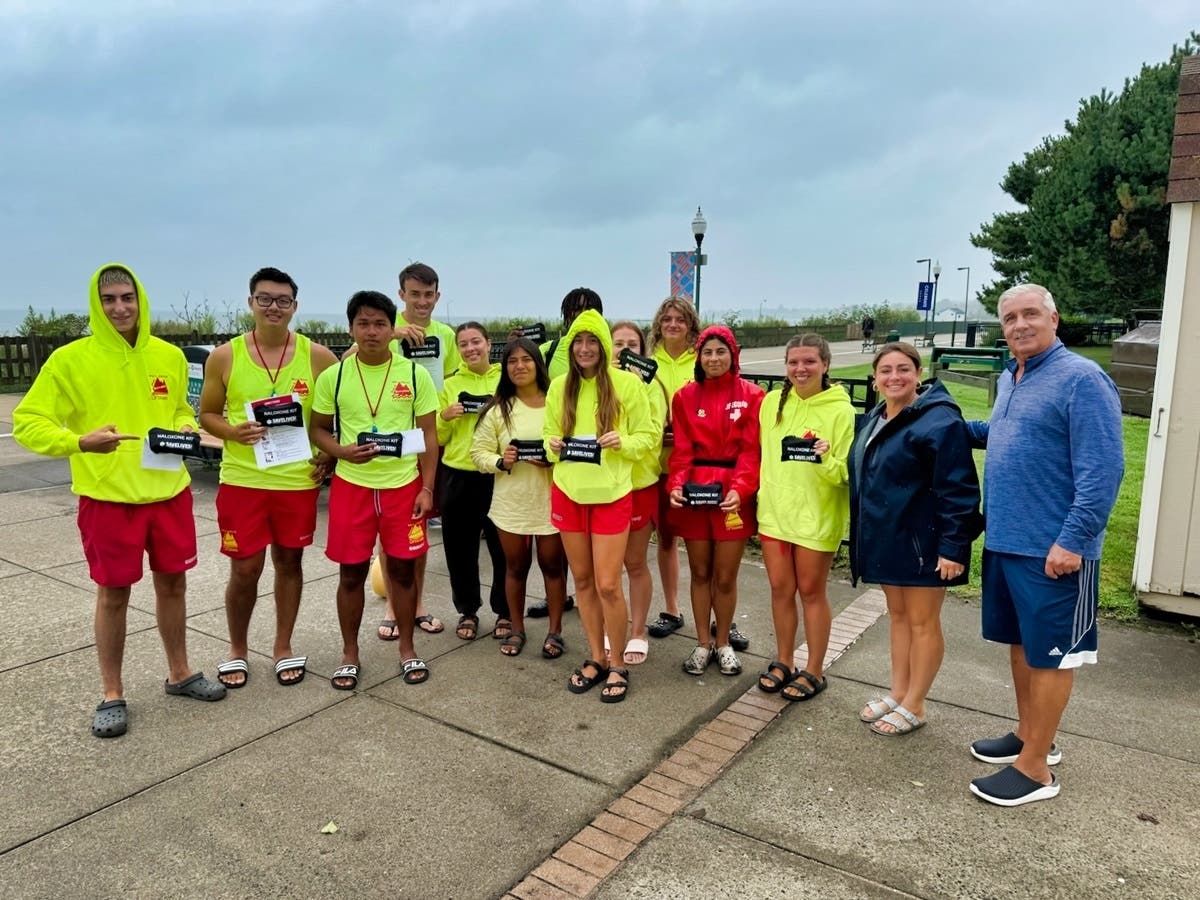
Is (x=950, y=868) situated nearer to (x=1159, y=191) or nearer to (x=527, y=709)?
(x=527, y=709)

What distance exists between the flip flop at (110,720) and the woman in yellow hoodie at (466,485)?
1710 mm

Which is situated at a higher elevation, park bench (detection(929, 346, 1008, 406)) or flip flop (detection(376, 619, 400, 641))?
park bench (detection(929, 346, 1008, 406))

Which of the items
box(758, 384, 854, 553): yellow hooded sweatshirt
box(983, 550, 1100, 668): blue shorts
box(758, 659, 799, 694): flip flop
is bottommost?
box(758, 659, 799, 694): flip flop

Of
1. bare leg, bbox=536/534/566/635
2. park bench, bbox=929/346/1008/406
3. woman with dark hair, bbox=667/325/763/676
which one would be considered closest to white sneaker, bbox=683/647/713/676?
woman with dark hair, bbox=667/325/763/676

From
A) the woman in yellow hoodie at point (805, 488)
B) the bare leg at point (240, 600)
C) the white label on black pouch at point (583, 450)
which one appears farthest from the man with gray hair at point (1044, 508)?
the bare leg at point (240, 600)

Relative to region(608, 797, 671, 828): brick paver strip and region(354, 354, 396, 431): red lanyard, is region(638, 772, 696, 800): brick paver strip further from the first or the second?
region(354, 354, 396, 431): red lanyard

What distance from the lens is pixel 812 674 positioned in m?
4.06

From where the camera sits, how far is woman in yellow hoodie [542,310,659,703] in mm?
3928

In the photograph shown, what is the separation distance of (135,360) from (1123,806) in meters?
4.36

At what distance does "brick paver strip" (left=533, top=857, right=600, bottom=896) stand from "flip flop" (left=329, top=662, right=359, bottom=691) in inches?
65.9

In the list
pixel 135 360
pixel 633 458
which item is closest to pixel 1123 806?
pixel 633 458

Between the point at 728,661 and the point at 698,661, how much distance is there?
0.51 feet

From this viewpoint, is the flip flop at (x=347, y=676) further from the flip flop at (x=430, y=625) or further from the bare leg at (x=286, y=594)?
the flip flop at (x=430, y=625)

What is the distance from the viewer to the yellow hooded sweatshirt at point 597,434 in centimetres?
392
